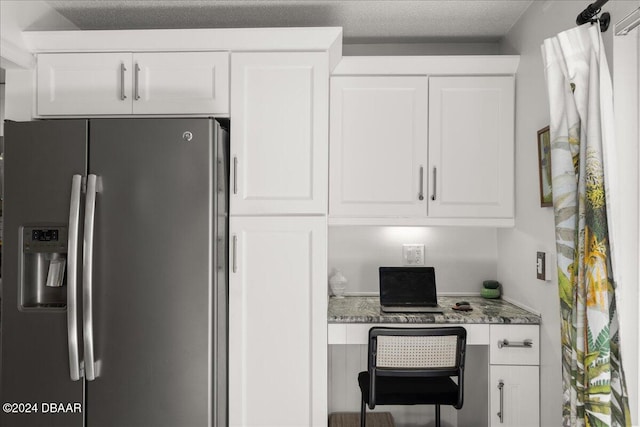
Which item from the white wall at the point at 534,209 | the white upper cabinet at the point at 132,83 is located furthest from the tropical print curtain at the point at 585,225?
the white upper cabinet at the point at 132,83

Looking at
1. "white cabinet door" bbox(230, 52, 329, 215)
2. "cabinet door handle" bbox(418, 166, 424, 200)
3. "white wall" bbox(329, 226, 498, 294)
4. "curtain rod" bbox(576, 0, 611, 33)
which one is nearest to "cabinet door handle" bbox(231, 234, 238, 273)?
"white cabinet door" bbox(230, 52, 329, 215)

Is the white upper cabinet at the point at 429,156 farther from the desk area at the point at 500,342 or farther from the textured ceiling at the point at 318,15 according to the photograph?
the desk area at the point at 500,342

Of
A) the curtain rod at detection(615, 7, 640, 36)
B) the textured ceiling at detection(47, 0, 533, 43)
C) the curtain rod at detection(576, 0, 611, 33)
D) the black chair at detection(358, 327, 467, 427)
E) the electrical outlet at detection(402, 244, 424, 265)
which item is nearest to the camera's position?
the curtain rod at detection(615, 7, 640, 36)

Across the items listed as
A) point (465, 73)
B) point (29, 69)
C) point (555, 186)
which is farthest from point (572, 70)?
point (29, 69)

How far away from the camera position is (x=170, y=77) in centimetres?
224

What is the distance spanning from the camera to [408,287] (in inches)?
99.7

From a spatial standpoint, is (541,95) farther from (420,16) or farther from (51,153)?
(51,153)

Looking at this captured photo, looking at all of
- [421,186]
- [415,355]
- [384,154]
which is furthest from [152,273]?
[421,186]

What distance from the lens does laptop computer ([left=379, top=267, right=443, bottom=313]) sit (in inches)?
98.0

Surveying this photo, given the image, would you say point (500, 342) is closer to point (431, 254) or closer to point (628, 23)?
point (431, 254)

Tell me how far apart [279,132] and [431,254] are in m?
1.31

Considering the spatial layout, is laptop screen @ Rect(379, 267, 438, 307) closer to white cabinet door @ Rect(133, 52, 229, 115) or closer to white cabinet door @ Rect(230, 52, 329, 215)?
white cabinet door @ Rect(230, 52, 329, 215)

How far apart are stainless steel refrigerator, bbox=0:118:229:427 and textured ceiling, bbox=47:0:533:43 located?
0.83 m

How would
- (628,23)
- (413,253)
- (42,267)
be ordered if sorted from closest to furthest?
(628,23), (42,267), (413,253)
